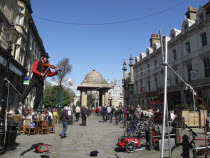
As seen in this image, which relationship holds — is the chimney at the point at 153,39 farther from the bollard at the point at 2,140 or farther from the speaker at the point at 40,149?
the bollard at the point at 2,140

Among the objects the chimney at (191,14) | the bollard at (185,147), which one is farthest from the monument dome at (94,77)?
the bollard at (185,147)

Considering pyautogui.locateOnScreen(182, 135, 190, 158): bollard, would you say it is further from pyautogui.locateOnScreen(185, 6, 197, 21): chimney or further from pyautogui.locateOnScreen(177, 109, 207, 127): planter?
pyautogui.locateOnScreen(185, 6, 197, 21): chimney

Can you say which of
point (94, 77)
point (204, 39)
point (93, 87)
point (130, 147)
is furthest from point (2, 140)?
point (94, 77)

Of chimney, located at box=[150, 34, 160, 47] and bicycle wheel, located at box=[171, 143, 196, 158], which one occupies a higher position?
chimney, located at box=[150, 34, 160, 47]

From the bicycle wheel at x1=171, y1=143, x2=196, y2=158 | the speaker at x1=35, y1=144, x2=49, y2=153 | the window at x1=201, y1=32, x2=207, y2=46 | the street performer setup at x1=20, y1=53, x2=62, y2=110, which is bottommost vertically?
the speaker at x1=35, y1=144, x2=49, y2=153

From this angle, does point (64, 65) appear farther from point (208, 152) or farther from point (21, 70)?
point (208, 152)

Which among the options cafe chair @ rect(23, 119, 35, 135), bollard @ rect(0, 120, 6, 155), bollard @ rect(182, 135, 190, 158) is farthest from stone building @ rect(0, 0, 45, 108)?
bollard @ rect(182, 135, 190, 158)

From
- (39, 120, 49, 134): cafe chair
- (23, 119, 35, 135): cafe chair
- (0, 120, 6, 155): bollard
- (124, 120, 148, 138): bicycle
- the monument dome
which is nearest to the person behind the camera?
(0, 120, 6, 155): bollard

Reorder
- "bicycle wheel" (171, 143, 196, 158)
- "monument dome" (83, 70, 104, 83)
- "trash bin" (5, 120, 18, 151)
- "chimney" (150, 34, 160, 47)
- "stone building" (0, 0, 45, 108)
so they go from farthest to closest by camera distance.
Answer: "chimney" (150, 34, 160, 47)
"monument dome" (83, 70, 104, 83)
"stone building" (0, 0, 45, 108)
"trash bin" (5, 120, 18, 151)
"bicycle wheel" (171, 143, 196, 158)

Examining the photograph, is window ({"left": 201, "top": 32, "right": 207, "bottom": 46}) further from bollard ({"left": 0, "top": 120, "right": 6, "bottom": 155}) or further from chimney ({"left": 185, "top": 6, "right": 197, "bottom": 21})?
bollard ({"left": 0, "top": 120, "right": 6, "bottom": 155})

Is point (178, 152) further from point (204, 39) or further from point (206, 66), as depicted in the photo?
point (204, 39)

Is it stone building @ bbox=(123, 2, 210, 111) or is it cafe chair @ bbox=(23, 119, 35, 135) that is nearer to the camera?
cafe chair @ bbox=(23, 119, 35, 135)

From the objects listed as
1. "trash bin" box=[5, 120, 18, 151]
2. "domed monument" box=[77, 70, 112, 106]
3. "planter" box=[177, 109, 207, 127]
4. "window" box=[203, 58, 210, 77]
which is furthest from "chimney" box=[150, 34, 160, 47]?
"trash bin" box=[5, 120, 18, 151]

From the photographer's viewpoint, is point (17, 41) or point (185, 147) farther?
point (17, 41)
